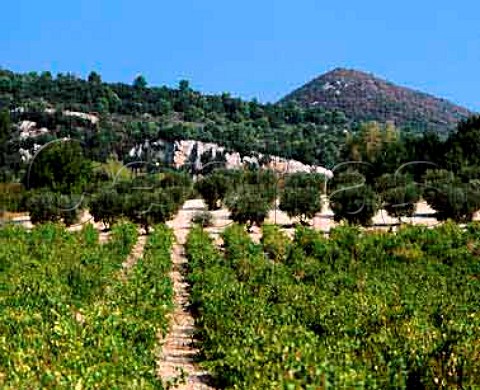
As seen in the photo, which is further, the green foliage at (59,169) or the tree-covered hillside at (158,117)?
the tree-covered hillside at (158,117)

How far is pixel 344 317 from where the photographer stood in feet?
47.6

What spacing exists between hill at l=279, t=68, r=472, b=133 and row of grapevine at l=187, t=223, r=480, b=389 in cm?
11455

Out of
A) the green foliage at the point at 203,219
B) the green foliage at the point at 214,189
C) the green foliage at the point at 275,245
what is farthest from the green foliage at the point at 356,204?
the green foliage at the point at 214,189

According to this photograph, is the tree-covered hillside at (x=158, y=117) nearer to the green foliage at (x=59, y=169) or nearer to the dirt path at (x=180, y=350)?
the green foliage at (x=59, y=169)

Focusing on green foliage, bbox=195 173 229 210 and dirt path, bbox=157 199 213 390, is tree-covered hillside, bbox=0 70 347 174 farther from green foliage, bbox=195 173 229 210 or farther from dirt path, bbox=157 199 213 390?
dirt path, bbox=157 199 213 390

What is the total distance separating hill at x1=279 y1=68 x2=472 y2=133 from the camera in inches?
5965

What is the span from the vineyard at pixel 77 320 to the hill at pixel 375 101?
121131 mm

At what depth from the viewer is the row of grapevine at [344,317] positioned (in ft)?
32.8

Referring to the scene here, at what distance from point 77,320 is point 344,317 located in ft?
16.8

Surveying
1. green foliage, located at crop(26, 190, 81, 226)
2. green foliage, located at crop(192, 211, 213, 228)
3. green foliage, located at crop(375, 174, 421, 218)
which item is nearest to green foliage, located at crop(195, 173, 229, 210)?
green foliage, located at crop(192, 211, 213, 228)

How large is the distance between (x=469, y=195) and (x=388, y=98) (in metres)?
118

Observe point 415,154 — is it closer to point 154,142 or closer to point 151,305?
point 154,142

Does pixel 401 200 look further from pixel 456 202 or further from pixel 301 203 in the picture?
pixel 301 203

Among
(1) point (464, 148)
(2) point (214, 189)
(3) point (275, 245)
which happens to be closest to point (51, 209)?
(2) point (214, 189)
